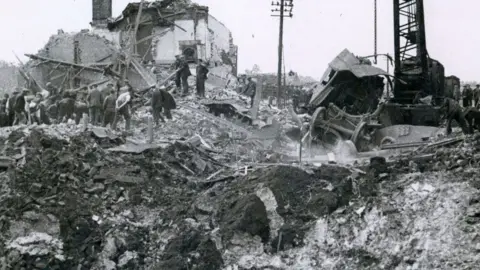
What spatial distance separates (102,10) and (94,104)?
59.2 ft

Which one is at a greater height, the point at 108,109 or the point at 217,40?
the point at 217,40

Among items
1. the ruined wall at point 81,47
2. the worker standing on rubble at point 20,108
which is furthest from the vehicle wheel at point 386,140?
the ruined wall at point 81,47

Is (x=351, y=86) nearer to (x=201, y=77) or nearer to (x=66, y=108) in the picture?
(x=201, y=77)

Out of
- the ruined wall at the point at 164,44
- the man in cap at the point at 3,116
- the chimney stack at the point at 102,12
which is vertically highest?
the chimney stack at the point at 102,12

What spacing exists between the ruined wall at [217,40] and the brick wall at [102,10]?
5523 millimetres

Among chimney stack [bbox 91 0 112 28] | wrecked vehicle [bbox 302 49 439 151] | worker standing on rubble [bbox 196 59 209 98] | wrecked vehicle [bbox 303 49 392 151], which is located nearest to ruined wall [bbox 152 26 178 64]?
chimney stack [bbox 91 0 112 28]

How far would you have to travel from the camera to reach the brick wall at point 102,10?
3111 centimetres

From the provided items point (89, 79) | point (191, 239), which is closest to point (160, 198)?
point (191, 239)

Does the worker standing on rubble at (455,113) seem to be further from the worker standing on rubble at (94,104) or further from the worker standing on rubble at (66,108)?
the worker standing on rubble at (66,108)

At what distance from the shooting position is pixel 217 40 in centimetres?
3222

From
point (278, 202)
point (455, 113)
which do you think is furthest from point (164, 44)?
point (278, 202)

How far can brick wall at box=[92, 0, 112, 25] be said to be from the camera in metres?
31.1

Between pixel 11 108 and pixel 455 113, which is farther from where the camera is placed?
pixel 11 108

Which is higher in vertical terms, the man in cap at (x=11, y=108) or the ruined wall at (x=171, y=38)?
the ruined wall at (x=171, y=38)
